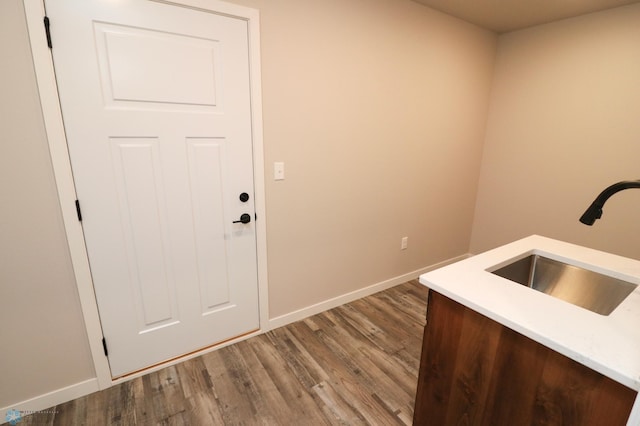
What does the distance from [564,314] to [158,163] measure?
1960 millimetres

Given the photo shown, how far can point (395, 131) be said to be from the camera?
2609 millimetres

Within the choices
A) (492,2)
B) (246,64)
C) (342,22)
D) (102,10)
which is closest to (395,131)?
(342,22)

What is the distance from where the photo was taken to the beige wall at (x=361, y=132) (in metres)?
2.02

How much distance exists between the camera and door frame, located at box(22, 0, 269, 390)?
1335mm

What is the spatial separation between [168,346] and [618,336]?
7.26 ft

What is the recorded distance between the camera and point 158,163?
1.69 m

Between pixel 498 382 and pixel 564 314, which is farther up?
pixel 564 314

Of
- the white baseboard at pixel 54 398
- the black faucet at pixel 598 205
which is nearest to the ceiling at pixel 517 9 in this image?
the black faucet at pixel 598 205

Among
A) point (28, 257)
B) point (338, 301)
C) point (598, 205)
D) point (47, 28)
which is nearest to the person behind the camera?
point (598, 205)

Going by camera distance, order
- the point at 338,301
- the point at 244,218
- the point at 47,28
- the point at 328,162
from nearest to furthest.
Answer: the point at 47,28 → the point at 244,218 → the point at 328,162 → the point at 338,301

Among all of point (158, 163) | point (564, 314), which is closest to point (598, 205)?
point (564, 314)

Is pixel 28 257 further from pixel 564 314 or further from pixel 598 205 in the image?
pixel 598 205

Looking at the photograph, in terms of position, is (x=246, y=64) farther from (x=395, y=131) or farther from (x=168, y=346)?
(x=168, y=346)

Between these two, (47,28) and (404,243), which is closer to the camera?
(47,28)
